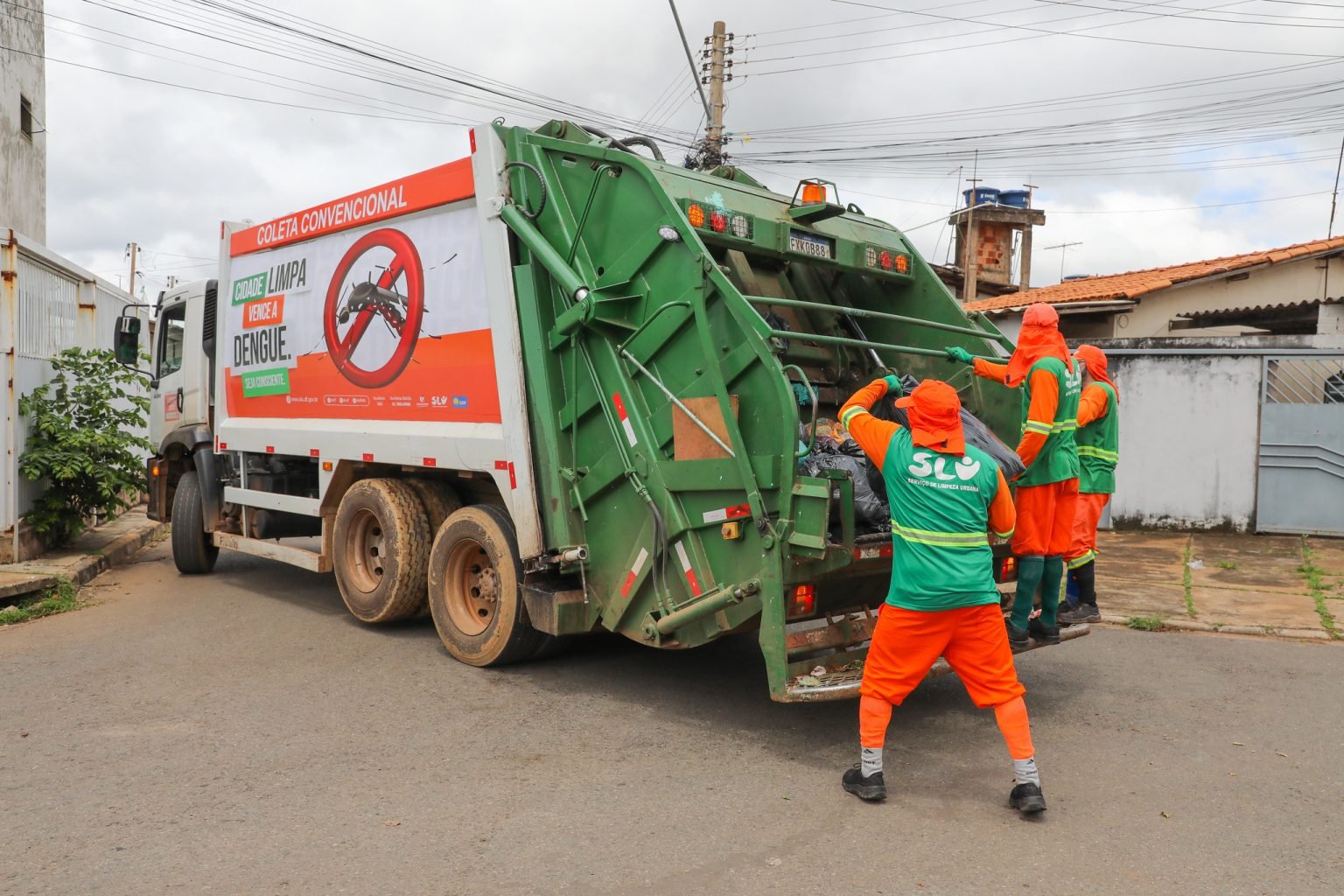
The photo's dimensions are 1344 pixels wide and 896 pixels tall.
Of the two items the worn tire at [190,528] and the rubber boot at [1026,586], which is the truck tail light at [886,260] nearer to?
the rubber boot at [1026,586]

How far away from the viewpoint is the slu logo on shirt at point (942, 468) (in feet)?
12.8

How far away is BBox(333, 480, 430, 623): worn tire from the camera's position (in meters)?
6.32

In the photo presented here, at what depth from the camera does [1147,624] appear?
711cm

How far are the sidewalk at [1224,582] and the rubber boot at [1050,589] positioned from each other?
230 cm

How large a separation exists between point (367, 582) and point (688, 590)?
2.87m

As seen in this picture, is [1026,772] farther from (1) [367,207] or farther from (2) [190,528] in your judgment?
(2) [190,528]

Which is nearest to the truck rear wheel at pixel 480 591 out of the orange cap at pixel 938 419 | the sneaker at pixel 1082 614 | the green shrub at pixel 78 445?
the orange cap at pixel 938 419

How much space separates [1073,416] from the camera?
17.1ft

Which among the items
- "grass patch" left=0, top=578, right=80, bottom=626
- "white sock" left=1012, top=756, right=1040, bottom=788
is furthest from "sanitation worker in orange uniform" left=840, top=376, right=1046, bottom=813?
"grass patch" left=0, top=578, right=80, bottom=626

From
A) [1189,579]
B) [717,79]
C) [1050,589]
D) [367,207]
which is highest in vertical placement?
[717,79]

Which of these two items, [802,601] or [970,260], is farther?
[970,260]

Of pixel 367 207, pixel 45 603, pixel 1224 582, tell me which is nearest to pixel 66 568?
pixel 45 603

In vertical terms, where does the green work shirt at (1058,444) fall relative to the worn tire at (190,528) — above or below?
above

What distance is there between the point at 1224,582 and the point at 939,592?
19.2 ft
